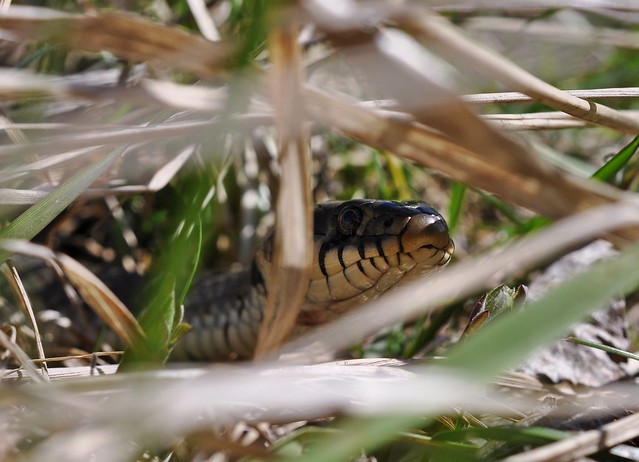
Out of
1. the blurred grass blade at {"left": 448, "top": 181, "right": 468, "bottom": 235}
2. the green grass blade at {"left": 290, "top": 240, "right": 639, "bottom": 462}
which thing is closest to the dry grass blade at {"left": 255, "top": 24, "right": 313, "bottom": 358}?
the green grass blade at {"left": 290, "top": 240, "right": 639, "bottom": 462}

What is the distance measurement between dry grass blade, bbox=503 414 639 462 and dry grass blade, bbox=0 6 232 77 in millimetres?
854

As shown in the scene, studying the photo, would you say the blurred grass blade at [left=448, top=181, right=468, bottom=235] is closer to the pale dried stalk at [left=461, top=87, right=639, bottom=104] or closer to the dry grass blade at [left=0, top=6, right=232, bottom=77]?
the pale dried stalk at [left=461, top=87, right=639, bottom=104]

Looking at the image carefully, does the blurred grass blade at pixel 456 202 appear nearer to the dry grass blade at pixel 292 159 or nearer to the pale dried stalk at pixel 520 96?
the pale dried stalk at pixel 520 96

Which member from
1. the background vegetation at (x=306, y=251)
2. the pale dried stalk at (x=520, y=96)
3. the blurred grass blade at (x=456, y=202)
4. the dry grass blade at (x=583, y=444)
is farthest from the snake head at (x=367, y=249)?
the dry grass blade at (x=583, y=444)

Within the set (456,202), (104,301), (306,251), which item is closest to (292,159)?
(306,251)

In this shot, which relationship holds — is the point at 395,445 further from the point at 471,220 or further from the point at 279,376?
the point at 471,220

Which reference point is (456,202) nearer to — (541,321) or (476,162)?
(476,162)

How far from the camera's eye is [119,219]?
261 centimetres

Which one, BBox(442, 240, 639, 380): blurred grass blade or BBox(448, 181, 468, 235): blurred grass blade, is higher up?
BBox(442, 240, 639, 380): blurred grass blade

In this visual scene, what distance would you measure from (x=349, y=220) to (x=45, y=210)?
855mm

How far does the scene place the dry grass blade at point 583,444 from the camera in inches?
44.6

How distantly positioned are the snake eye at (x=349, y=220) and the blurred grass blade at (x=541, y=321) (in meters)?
1.02

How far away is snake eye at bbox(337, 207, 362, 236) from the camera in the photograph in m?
2.10

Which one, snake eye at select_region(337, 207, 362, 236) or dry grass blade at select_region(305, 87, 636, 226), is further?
snake eye at select_region(337, 207, 362, 236)
